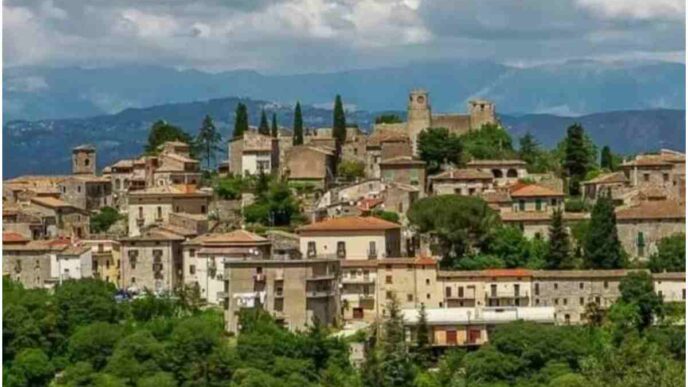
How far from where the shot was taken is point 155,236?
21.7 m

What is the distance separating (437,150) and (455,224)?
4681 mm

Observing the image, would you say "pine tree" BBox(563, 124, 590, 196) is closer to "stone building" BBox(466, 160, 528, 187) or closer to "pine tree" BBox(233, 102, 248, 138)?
"stone building" BBox(466, 160, 528, 187)

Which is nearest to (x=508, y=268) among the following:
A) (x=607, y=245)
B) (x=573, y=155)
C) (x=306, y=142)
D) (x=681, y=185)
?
(x=607, y=245)

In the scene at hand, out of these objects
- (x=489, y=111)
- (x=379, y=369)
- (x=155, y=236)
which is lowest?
(x=379, y=369)

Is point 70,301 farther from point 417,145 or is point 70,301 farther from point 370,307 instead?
point 417,145

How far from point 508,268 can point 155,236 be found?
4.68 metres

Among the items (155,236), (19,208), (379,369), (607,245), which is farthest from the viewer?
(19,208)

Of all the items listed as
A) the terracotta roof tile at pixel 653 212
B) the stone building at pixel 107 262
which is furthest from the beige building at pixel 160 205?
the terracotta roof tile at pixel 653 212

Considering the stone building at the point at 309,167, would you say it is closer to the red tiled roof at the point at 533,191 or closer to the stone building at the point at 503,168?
the stone building at the point at 503,168

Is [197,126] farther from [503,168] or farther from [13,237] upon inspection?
[13,237]

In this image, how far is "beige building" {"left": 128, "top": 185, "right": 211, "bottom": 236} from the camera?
2373cm

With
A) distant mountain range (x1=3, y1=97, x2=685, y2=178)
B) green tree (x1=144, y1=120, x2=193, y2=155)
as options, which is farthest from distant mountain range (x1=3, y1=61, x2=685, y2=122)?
green tree (x1=144, y1=120, x2=193, y2=155)

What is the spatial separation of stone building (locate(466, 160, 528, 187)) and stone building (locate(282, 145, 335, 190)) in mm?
2192

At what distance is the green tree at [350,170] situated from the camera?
25.7 m
